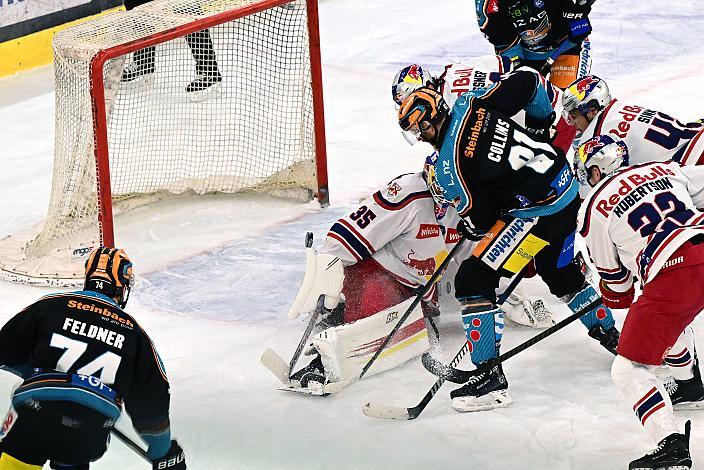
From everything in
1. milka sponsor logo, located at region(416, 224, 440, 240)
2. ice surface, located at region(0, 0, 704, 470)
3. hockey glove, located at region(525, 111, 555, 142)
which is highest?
hockey glove, located at region(525, 111, 555, 142)

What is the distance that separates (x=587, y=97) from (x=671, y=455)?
132 centimetres

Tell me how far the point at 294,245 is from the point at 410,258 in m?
1.14

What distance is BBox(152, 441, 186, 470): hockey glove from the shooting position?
3154 mm

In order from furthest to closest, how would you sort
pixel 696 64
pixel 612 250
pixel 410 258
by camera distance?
pixel 696 64 < pixel 410 258 < pixel 612 250

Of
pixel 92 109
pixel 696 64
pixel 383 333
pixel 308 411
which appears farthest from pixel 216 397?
pixel 696 64

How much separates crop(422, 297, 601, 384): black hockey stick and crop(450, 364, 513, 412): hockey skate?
0.02m

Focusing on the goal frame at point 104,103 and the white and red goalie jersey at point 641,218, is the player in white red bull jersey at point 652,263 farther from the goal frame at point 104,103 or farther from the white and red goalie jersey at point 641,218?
the goal frame at point 104,103

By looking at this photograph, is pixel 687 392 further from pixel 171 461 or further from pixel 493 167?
pixel 171 461

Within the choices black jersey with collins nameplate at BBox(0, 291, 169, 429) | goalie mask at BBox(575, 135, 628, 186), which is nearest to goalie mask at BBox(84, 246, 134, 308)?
black jersey with collins nameplate at BBox(0, 291, 169, 429)

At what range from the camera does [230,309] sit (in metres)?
4.94

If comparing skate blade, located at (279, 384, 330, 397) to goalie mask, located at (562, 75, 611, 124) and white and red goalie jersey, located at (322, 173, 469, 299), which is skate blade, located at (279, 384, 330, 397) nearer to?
white and red goalie jersey, located at (322, 173, 469, 299)

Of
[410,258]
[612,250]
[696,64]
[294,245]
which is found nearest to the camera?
[612,250]

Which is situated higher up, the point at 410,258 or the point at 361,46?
the point at 410,258

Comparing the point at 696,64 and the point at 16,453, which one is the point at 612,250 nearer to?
the point at 16,453
